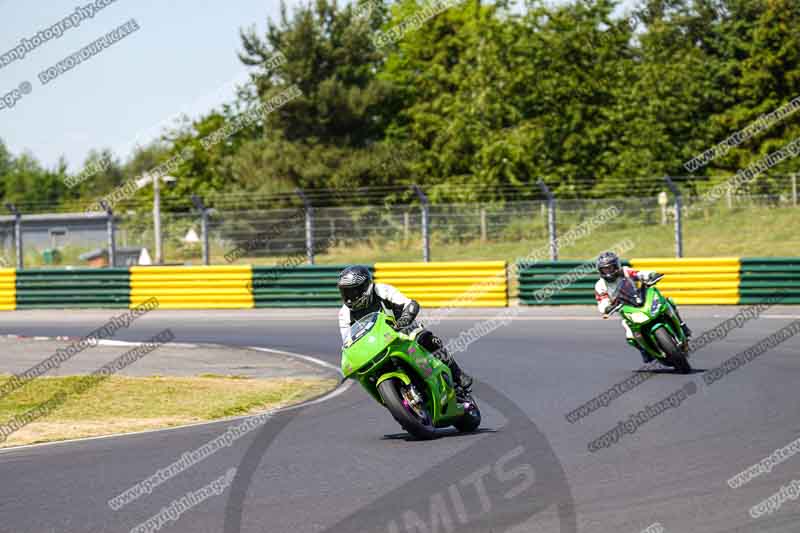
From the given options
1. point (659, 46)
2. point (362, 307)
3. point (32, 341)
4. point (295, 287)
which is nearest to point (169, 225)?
point (295, 287)

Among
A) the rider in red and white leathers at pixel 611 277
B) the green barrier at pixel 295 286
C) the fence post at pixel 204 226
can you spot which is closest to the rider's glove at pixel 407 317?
the rider in red and white leathers at pixel 611 277

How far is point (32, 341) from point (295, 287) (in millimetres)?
6825

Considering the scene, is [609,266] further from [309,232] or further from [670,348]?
[309,232]

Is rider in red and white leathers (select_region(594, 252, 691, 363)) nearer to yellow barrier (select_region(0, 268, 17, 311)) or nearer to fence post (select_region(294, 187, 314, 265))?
fence post (select_region(294, 187, 314, 265))

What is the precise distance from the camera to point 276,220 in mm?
27469

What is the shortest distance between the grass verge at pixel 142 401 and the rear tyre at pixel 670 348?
146 inches

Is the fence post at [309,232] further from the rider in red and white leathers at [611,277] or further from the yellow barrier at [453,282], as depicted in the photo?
the rider in red and white leathers at [611,277]

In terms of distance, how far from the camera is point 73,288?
27203 millimetres

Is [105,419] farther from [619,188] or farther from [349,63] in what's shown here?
[349,63]

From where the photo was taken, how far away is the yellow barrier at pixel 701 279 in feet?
75.4

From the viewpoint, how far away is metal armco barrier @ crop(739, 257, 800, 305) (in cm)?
2270

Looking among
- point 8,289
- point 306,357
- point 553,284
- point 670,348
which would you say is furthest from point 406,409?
point 8,289

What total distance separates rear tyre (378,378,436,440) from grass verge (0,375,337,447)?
9.27 feet

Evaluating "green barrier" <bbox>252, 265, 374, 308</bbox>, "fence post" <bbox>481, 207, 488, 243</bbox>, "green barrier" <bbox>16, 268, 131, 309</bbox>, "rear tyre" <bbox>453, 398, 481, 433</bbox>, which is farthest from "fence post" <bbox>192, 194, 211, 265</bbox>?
"rear tyre" <bbox>453, 398, 481, 433</bbox>
